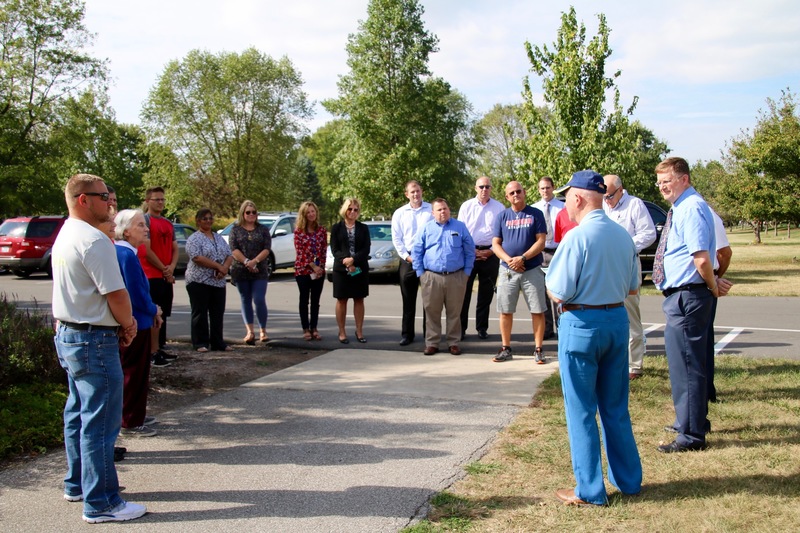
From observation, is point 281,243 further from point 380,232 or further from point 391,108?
point 391,108

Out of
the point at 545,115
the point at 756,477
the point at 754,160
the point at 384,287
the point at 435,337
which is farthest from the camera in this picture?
the point at 754,160

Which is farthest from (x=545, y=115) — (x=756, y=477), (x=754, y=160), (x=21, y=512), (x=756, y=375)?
(x=21, y=512)

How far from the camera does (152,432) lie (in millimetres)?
5449

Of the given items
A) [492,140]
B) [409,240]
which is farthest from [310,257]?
[492,140]

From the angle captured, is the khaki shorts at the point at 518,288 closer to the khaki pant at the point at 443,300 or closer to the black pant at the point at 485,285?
the khaki pant at the point at 443,300

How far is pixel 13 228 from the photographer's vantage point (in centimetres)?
2103

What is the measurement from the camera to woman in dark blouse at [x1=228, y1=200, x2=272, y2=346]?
9.11m

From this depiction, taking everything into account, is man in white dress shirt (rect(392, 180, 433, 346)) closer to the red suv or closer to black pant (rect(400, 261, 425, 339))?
black pant (rect(400, 261, 425, 339))

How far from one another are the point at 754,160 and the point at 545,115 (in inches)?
356

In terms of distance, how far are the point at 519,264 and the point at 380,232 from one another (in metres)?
11.6

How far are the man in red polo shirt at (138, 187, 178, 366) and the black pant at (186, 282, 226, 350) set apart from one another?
36cm

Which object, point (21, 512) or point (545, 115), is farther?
point (545, 115)

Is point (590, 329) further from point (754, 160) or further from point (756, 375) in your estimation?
point (754, 160)

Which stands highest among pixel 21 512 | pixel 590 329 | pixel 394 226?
pixel 394 226
